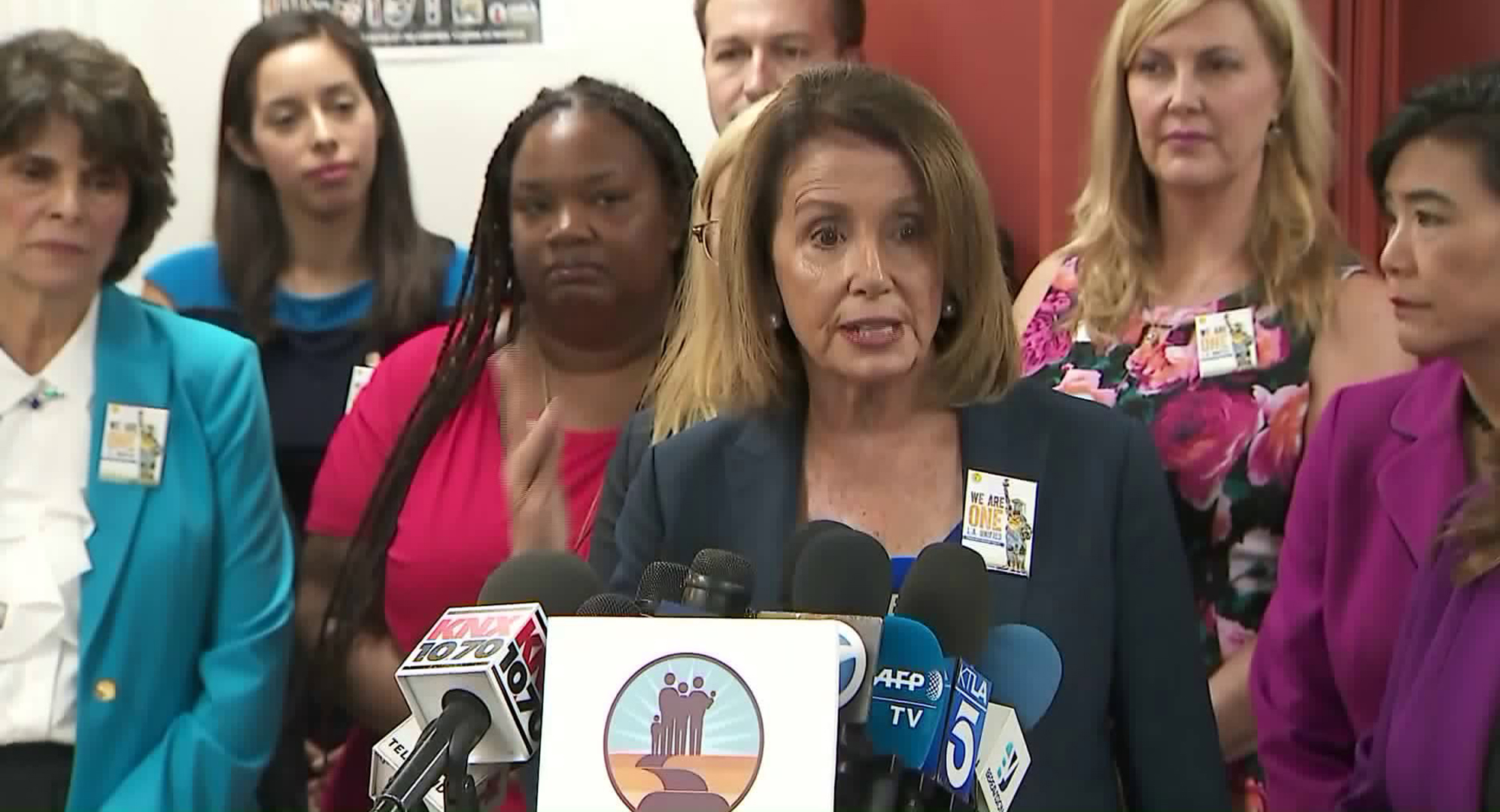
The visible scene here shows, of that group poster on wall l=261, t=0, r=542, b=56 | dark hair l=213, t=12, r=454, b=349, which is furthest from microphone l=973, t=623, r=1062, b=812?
poster on wall l=261, t=0, r=542, b=56

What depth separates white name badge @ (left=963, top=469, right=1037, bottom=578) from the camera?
1573 mm

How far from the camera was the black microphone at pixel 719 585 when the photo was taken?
47.1 inches

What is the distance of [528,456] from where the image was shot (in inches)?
84.9

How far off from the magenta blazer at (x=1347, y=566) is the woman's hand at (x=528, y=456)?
0.91 meters

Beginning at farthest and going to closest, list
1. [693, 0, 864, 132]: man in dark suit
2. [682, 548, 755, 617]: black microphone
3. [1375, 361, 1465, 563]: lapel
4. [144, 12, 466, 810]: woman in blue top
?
1. [144, 12, 466, 810]: woman in blue top
2. [693, 0, 864, 132]: man in dark suit
3. [1375, 361, 1465, 563]: lapel
4. [682, 548, 755, 617]: black microphone

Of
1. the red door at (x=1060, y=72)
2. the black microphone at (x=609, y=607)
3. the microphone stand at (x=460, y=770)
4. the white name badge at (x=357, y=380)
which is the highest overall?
the red door at (x=1060, y=72)

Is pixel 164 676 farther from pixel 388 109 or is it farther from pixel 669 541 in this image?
pixel 388 109

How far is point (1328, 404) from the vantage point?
6.40 feet

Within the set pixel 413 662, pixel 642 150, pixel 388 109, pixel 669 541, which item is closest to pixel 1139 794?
pixel 669 541

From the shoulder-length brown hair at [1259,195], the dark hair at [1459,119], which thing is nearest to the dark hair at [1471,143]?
the dark hair at [1459,119]

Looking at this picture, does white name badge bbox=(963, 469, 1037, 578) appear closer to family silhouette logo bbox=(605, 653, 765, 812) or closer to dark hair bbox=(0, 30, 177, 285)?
family silhouette logo bbox=(605, 653, 765, 812)

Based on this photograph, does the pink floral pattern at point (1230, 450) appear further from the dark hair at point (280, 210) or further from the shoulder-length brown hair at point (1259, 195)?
the dark hair at point (280, 210)

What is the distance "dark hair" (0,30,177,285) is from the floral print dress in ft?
4.48

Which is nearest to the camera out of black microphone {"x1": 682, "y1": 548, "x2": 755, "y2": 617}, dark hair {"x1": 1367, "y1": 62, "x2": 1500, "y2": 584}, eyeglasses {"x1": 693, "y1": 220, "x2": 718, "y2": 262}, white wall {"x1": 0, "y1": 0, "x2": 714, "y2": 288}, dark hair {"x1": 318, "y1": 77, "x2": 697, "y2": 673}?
black microphone {"x1": 682, "y1": 548, "x2": 755, "y2": 617}
